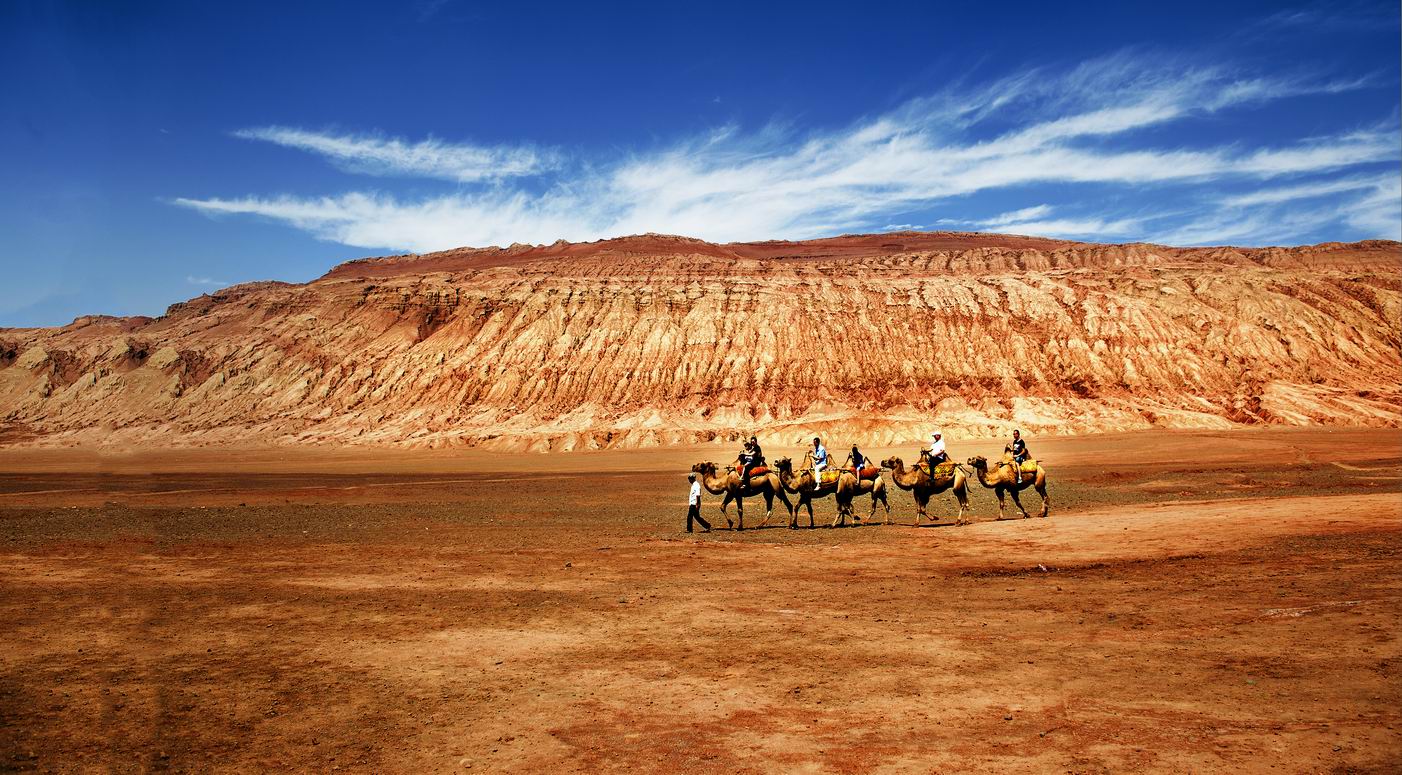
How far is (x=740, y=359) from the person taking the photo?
8869 centimetres

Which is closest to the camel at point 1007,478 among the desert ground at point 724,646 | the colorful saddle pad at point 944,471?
the colorful saddle pad at point 944,471

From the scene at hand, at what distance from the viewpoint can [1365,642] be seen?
360 inches

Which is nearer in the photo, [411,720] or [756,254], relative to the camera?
[411,720]

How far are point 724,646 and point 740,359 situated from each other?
258 feet

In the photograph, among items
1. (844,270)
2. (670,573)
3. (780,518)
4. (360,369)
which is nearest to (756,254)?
(844,270)

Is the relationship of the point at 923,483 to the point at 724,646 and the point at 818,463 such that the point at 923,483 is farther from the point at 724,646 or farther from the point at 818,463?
the point at 724,646

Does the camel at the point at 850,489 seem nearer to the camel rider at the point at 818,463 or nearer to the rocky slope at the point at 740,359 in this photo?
the camel rider at the point at 818,463

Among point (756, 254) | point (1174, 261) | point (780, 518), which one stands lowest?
point (780, 518)

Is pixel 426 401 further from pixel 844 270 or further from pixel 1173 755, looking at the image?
pixel 1173 755

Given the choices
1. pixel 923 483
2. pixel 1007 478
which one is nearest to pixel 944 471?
pixel 923 483

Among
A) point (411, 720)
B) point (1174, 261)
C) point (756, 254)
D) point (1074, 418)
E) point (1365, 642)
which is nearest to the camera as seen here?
point (411, 720)

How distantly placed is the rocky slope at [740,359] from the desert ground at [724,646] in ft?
164

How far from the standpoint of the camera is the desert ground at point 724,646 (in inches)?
285

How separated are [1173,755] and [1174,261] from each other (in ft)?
403
